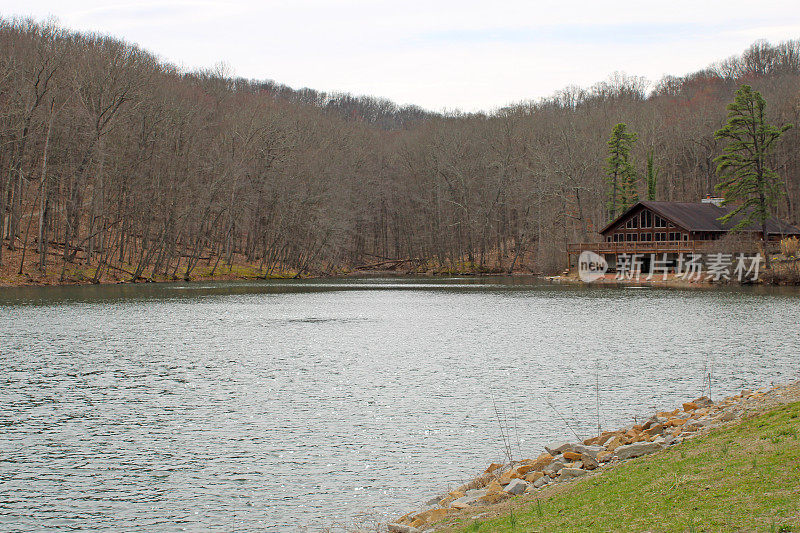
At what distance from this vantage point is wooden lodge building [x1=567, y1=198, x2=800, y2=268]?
250 ft

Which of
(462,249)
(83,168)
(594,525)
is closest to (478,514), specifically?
(594,525)

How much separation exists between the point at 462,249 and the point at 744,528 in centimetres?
10334

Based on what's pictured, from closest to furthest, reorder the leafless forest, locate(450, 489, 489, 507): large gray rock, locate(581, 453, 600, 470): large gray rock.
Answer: locate(450, 489, 489, 507): large gray rock, locate(581, 453, 600, 470): large gray rock, the leafless forest

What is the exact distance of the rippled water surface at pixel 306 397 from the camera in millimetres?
12922

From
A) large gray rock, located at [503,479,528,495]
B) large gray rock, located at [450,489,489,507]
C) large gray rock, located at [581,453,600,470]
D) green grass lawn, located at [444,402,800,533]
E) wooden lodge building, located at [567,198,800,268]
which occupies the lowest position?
large gray rock, located at [450,489,489,507]

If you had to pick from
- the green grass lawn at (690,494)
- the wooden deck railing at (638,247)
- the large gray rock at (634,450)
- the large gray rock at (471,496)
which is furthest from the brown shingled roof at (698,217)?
the large gray rock at (471,496)

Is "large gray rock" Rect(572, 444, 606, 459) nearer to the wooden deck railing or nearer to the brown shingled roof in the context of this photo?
the wooden deck railing

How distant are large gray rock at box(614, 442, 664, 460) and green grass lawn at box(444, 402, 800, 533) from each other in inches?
27.3

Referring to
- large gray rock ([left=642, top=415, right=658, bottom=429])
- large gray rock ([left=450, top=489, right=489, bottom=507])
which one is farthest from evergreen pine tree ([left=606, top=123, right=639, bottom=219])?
large gray rock ([left=450, top=489, right=489, bottom=507])

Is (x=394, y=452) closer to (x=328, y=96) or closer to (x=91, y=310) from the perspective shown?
(x=91, y=310)

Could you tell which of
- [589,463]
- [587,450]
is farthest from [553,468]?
[587,450]

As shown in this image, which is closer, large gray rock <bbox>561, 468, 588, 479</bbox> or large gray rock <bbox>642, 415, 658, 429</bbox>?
large gray rock <bbox>561, 468, 588, 479</bbox>

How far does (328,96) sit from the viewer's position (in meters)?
184

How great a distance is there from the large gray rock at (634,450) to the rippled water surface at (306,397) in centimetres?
308
